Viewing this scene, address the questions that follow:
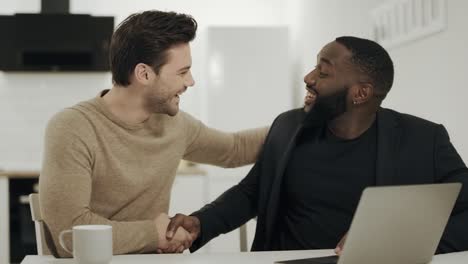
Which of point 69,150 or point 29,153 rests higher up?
point 69,150

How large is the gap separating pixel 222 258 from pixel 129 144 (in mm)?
519

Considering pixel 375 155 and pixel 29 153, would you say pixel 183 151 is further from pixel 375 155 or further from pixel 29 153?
pixel 29 153

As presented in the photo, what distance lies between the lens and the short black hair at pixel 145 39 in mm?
2027

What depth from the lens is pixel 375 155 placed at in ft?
A: 6.46

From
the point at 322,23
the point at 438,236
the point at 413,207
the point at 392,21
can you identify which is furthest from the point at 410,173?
the point at 322,23

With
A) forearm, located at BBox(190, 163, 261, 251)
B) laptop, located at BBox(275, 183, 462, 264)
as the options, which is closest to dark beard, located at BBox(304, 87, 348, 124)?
forearm, located at BBox(190, 163, 261, 251)

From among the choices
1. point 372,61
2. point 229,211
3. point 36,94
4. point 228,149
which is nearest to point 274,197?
point 229,211

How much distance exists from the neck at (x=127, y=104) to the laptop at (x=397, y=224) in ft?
2.43

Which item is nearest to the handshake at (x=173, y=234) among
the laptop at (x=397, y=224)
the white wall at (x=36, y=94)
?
the laptop at (x=397, y=224)

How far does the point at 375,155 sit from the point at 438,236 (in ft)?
1.65

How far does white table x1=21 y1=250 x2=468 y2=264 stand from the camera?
1.55m

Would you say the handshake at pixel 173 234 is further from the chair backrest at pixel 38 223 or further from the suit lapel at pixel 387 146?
the suit lapel at pixel 387 146

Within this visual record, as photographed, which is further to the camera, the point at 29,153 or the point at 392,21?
the point at 29,153

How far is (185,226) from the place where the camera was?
1912 millimetres
